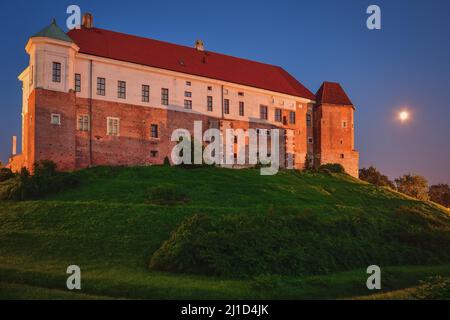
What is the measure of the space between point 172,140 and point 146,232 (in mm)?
23269

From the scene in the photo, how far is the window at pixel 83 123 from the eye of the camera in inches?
1594

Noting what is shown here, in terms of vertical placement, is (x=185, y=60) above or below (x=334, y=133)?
above

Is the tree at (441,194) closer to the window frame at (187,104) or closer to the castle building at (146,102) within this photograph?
the castle building at (146,102)

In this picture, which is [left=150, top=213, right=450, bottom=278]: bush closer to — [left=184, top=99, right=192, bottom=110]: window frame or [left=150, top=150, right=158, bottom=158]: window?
[left=150, top=150, right=158, bottom=158]: window

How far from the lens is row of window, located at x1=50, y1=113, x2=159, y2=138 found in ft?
125

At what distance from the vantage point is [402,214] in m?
30.2

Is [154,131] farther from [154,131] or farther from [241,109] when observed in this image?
[241,109]

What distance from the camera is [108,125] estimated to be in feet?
138

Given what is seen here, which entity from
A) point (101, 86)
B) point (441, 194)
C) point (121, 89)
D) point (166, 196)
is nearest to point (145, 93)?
point (121, 89)

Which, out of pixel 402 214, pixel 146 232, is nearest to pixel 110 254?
pixel 146 232

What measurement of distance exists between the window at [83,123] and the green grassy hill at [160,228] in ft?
17.5

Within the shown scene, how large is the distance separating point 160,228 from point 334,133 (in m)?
36.0

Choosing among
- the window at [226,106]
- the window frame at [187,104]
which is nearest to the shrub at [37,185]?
the window frame at [187,104]
